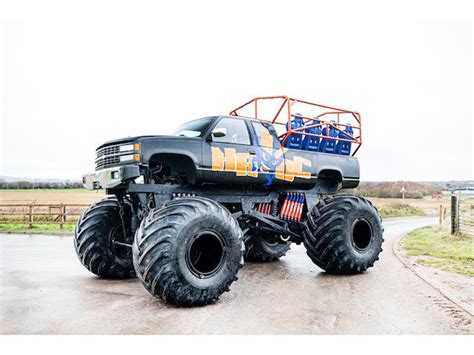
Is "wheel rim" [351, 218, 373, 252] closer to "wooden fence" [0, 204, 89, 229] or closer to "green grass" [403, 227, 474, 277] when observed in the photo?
"green grass" [403, 227, 474, 277]

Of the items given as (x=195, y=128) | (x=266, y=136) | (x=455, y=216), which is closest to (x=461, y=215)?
(x=455, y=216)

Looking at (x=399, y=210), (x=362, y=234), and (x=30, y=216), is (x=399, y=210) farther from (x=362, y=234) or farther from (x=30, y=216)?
(x=362, y=234)

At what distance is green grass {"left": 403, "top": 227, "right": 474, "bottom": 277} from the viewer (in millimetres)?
9856

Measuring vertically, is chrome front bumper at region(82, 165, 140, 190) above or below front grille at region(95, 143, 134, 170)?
below

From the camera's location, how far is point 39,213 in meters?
21.7

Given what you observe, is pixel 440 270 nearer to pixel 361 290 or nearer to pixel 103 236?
pixel 361 290

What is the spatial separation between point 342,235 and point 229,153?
269 cm

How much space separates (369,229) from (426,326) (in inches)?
161

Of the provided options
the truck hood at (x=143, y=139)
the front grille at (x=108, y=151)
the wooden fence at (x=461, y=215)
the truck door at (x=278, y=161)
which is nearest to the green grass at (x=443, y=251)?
the wooden fence at (x=461, y=215)

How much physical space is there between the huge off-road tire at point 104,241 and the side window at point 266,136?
2.72 meters

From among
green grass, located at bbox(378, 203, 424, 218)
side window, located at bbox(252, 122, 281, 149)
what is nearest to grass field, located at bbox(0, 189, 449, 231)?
green grass, located at bbox(378, 203, 424, 218)

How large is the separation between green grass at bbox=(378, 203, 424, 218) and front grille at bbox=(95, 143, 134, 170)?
26342mm

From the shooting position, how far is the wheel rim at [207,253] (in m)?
6.66

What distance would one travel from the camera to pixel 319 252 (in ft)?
28.8
